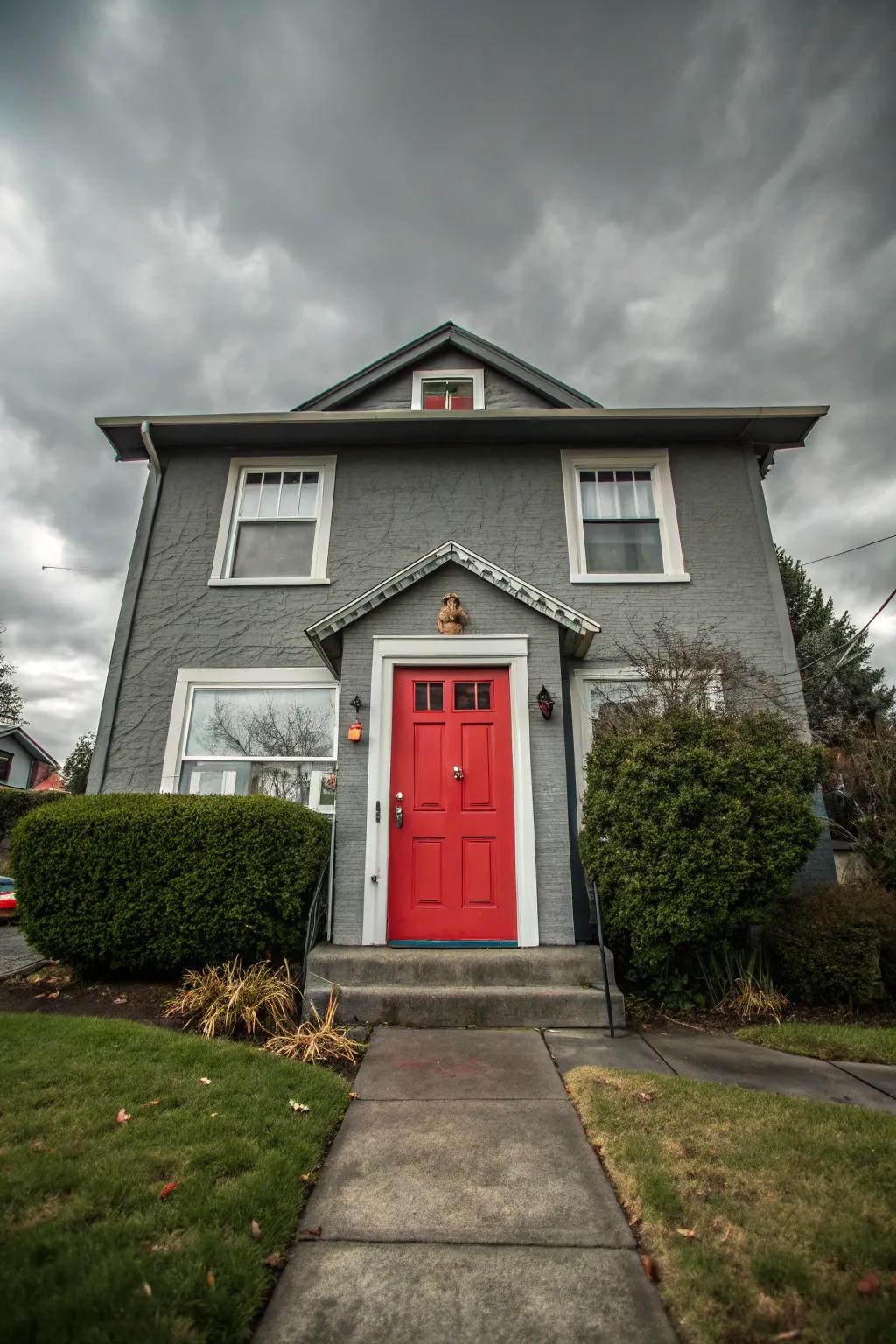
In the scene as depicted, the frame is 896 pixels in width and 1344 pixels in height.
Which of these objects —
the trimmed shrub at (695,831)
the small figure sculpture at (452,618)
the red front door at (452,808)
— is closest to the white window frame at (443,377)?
the small figure sculpture at (452,618)

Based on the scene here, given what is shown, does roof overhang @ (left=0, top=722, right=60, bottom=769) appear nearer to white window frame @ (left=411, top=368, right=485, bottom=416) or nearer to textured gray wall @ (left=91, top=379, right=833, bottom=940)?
textured gray wall @ (left=91, top=379, right=833, bottom=940)

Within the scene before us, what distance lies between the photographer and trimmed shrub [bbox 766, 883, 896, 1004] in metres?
5.08

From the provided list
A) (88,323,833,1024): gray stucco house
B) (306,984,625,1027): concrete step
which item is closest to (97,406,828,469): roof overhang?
(88,323,833,1024): gray stucco house

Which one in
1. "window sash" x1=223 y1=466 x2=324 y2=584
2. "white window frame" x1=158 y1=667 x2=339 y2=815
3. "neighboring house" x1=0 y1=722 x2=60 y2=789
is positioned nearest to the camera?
"white window frame" x1=158 y1=667 x2=339 y2=815

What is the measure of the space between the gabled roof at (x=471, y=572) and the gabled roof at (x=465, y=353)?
13.0 ft

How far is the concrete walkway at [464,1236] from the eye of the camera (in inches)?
Answer: 69.0

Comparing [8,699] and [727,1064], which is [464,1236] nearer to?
[727,1064]

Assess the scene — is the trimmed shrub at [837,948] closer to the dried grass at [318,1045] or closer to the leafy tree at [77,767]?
the dried grass at [318,1045]

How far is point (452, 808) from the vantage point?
583cm

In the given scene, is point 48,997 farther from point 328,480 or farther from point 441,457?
point 441,457

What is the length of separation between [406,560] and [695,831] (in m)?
4.80

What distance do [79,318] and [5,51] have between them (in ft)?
12.9

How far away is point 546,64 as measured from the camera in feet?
25.3

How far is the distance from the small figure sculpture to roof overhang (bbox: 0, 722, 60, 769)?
1183 inches
